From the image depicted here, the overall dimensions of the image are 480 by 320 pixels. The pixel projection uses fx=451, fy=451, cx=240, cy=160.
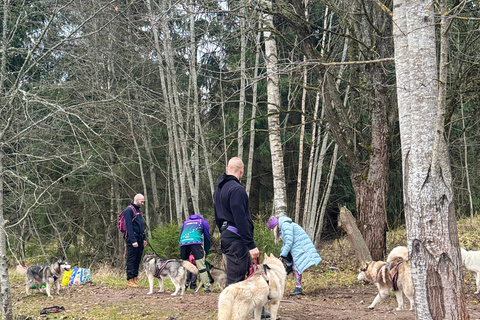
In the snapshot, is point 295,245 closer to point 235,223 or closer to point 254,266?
point 254,266

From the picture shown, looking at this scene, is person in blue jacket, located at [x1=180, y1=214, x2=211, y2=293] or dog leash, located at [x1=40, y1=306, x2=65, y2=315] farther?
person in blue jacket, located at [x1=180, y1=214, x2=211, y2=293]

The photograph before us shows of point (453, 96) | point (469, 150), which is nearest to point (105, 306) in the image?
point (453, 96)

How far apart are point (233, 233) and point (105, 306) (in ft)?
13.2

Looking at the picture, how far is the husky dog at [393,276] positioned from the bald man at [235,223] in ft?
8.33

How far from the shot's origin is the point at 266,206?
19.1 m

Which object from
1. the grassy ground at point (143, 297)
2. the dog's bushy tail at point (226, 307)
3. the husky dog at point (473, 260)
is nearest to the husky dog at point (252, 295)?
the dog's bushy tail at point (226, 307)

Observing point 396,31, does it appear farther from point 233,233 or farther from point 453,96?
point 453,96

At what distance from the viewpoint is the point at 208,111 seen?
55.7ft

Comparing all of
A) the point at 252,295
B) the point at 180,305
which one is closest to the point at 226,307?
the point at 252,295

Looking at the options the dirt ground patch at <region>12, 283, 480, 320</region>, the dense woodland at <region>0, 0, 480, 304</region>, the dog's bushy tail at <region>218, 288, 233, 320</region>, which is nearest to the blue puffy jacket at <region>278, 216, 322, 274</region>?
the dirt ground patch at <region>12, 283, 480, 320</region>

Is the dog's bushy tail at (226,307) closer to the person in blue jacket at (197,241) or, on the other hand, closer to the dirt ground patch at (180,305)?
the dirt ground patch at (180,305)

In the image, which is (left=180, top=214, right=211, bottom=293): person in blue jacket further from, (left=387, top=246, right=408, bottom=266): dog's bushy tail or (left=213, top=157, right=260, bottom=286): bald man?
(left=387, top=246, right=408, bottom=266): dog's bushy tail

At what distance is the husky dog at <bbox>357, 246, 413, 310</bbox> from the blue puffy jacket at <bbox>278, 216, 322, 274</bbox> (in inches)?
38.3

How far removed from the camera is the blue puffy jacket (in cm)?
822
